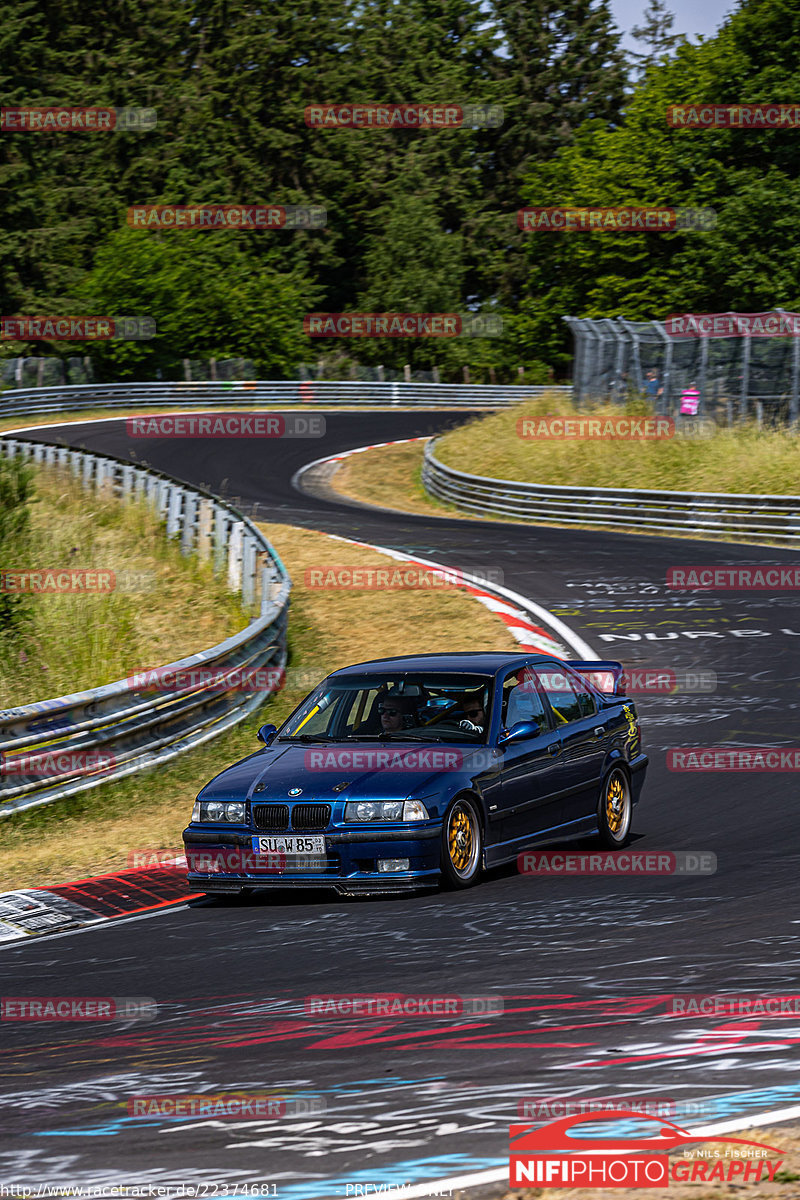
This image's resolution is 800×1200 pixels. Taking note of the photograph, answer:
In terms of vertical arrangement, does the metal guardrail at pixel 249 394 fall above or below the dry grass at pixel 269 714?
above

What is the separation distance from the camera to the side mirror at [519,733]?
9.43 meters

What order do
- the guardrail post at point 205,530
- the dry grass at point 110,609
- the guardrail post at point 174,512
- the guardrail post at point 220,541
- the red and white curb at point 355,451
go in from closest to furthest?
1. the dry grass at point 110,609
2. the guardrail post at point 220,541
3. the guardrail post at point 205,530
4. the guardrail post at point 174,512
5. the red and white curb at point 355,451

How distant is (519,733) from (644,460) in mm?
24451

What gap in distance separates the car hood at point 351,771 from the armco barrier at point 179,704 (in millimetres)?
2893

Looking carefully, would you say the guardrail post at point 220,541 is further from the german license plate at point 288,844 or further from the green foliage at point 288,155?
the green foliage at point 288,155

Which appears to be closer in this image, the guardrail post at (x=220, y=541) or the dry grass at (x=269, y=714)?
the dry grass at (x=269, y=714)

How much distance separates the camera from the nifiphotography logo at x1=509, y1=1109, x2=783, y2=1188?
400 centimetres

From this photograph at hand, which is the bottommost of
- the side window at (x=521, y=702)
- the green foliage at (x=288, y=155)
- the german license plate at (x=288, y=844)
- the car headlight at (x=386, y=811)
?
the german license plate at (x=288, y=844)

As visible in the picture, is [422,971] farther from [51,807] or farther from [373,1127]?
[51,807]

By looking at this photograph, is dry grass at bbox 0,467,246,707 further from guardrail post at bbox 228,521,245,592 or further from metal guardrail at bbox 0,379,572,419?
metal guardrail at bbox 0,379,572,419

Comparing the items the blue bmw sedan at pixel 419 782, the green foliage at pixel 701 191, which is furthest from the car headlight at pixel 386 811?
the green foliage at pixel 701 191

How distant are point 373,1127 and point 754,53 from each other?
190ft

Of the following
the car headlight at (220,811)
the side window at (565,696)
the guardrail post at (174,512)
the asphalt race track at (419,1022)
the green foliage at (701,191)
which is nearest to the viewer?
the asphalt race track at (419,1022)

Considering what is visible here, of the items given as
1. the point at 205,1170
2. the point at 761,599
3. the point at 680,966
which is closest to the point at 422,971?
the point at 680,966
